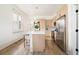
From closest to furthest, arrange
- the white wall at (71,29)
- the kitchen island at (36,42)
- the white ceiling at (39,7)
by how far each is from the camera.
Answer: the white wall at (71,29)
the kitchen island at (36,42)
the white ceiling at (39,7)

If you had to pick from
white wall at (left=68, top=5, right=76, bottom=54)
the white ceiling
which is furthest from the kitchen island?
the white ceiling

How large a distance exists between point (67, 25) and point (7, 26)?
3255 millimetres

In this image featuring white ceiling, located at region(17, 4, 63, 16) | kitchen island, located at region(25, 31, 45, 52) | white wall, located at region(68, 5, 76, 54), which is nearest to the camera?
white wall, located at region(68, 5, 76, 54)

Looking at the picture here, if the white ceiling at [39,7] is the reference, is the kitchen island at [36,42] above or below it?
below

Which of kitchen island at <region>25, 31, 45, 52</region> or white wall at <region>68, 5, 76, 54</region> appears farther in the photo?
kitchen island at <region>25, 31, 45, 52</region>

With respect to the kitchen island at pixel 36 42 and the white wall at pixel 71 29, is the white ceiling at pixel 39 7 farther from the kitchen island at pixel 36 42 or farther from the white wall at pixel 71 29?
the kitchen island at pixel 36 42

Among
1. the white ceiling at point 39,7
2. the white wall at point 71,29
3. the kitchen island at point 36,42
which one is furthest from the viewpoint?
the white ceiling at point 39,7

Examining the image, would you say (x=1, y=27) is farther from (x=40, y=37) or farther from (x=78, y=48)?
(x=78, y=48)

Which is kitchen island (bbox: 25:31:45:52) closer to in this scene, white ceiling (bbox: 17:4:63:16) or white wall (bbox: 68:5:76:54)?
white wall (bbox: 68:5:76:54)

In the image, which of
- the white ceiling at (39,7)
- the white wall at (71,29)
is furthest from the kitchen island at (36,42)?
the white ceiling at (39,7)

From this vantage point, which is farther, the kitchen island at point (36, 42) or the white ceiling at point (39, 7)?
the white ceiling at point (39, 7)

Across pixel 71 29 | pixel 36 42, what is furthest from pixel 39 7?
pixel 71 29

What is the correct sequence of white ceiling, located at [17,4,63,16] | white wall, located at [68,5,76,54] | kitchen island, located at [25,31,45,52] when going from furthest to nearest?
1. white ceiling, located at [17,4,63,16]
2. kitchen island, located at [25,31,45,52]
3. white wall, located at [68,5,76,54]
